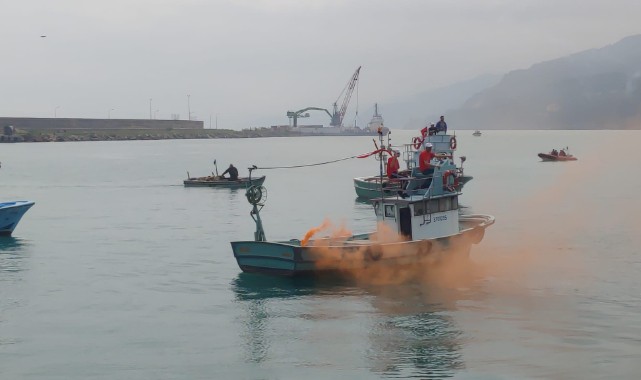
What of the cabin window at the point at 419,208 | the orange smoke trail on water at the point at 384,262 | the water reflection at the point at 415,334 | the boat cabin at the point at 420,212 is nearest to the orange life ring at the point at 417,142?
the boat cabin at the point at 420,212

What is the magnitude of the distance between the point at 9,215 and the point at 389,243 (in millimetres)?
26133

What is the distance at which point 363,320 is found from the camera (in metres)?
28.9

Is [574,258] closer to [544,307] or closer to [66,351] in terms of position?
[544,307]

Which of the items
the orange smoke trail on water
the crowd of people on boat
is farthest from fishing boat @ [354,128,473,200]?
the orange smoke trail on water

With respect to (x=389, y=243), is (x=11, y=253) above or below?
below

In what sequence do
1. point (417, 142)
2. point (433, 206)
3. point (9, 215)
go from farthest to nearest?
1. point (9, 215)
2. point (417, 142)
3. point (433, 206)

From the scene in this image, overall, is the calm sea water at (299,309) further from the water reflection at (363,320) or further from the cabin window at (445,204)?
the cabin window at (445,204)

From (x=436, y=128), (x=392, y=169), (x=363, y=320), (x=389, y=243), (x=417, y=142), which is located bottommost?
(x=363, y=320)

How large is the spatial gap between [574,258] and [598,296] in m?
9.30

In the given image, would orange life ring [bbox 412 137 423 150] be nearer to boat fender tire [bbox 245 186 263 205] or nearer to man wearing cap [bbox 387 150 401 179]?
man wearing cap [bbox 387 150 401 179]

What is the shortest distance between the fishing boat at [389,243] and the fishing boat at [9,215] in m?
20.2

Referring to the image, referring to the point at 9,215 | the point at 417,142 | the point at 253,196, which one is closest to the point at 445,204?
the point at 417,142

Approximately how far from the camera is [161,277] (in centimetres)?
3753

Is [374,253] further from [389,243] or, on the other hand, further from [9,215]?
[9,215]
